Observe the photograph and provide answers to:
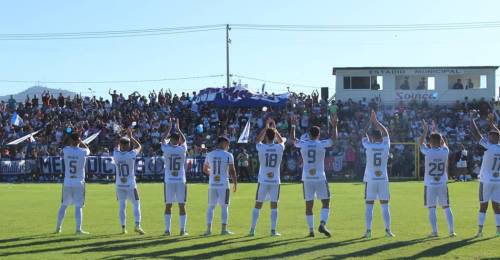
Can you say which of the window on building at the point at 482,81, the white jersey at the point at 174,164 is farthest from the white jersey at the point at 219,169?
the window on building at the point at 482,81

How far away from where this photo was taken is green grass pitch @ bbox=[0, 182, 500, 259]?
13477 millimetres

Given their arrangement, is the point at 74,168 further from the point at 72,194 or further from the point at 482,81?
the point at 482,81

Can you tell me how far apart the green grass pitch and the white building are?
29383 millimetres

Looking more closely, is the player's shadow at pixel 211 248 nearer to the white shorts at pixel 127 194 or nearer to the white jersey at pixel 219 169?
the white jersey at pixel 219 169

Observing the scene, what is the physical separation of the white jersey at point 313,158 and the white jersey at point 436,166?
2.30m

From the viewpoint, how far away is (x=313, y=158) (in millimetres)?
16125

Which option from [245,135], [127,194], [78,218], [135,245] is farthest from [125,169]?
[245,135]

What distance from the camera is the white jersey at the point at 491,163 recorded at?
15.8m

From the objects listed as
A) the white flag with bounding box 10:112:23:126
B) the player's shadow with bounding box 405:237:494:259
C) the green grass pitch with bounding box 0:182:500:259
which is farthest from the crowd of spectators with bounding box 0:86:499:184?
the player's shadow with bounding box 405:237:494:259

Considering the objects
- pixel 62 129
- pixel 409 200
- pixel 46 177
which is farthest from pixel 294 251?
pixel 62 129

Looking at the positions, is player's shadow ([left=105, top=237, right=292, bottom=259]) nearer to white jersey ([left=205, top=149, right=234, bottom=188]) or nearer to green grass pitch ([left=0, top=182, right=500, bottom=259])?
green grass pitch ([left=0, top=182, right=500, bottom=259])

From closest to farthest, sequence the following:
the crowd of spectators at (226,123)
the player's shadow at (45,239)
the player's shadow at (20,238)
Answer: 1. the player's shadow at (45,239)
2. the player's shadow at (20,238)
3. the crowd of spectators at (226,123)

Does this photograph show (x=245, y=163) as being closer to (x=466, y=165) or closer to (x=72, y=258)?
(x=466, y=165)

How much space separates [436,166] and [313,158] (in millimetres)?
2810
